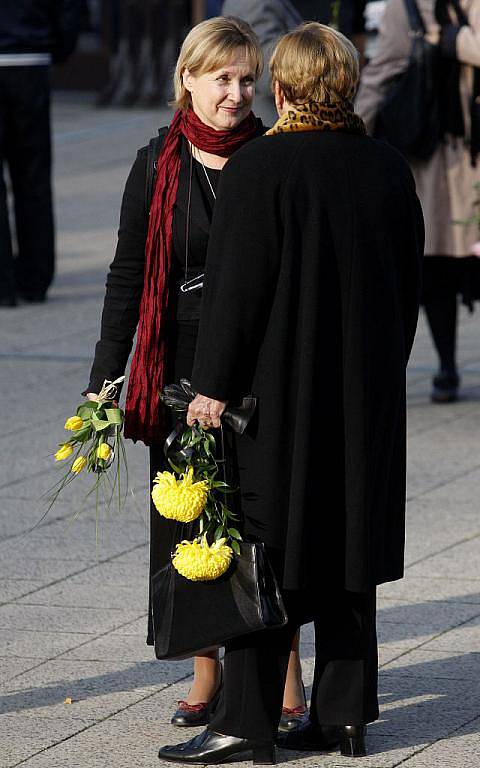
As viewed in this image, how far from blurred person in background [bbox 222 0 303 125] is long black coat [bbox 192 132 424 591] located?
11.3 ft

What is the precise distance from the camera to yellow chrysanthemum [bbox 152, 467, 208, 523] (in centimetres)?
378

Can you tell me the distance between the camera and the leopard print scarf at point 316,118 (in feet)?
12.2

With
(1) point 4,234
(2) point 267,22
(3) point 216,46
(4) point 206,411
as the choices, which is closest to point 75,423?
(4) point 206,411

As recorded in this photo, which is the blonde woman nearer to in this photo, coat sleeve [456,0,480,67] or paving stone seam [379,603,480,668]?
paving stone seam [379,603,480,668]

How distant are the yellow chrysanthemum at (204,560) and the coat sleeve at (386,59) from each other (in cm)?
415

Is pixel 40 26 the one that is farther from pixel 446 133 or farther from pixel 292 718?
pixel 292 718

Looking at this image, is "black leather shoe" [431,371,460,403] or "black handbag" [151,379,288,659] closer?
"black handbag" [151,379,288,659]

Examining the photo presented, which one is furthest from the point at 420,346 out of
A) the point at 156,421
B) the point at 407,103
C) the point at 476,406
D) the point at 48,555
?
the point at 156,421

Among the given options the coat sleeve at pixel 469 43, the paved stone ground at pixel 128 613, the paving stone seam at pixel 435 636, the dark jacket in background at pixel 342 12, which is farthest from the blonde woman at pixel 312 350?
the dark jacket in background at pixel 342 12

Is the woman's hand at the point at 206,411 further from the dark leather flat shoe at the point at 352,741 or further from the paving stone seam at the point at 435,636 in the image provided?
the paving stone seam at the point at 435,636

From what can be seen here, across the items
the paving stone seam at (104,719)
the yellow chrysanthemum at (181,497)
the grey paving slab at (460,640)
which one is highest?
the yellow chrysanthemum at (181,497)

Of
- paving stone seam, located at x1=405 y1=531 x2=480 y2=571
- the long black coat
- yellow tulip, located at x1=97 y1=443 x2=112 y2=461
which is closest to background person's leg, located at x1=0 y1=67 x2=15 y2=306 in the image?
paving stone seam, located at x1=405 y1=531 x2=480 y2=571

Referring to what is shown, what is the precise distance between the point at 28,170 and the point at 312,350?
693 cm

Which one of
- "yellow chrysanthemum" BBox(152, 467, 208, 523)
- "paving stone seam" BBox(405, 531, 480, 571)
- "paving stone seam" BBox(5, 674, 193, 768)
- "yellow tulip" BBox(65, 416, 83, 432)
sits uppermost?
"yellow tulip" BBox(65, 416, 83, 432)
